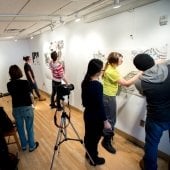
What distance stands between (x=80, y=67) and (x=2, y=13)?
1.98 m

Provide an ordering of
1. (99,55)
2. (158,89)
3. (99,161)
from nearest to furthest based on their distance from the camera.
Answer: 1. (158,89)
2. (99,161)
3. (99,55)

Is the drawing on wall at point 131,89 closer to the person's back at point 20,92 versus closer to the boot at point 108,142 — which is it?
the boot at point 108,142

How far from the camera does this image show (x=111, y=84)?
2.91 metres

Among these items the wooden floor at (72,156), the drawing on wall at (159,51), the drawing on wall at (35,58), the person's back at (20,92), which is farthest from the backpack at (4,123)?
the drawing on wall at (35,58)

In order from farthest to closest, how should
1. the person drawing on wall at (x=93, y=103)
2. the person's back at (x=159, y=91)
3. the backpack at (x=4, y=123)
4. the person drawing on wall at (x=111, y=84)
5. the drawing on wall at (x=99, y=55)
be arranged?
the drawing on wall at (x=99, y=55) → the backpack at (x=4, y=123) → the person drawing on wall at (x=111, y=84) → the person drawing on wall at (x=93, y=103) → the person's back at (x=159, y=91)

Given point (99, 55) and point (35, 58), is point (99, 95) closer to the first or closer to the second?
point (99, 55)

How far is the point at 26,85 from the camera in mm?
2877

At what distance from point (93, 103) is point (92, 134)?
1.58 feet

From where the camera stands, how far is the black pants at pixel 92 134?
246 centimetres

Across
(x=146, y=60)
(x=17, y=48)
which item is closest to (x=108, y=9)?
(x=146, y=60)

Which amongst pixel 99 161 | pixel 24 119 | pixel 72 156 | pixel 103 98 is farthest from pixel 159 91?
pixel 24 119

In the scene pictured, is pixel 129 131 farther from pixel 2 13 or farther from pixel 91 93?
pixel 2 13

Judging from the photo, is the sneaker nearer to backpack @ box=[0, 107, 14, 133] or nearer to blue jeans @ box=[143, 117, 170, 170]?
blue jeans @ box=[143, 117, 170, 170]

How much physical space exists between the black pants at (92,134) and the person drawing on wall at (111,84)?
0.46m
